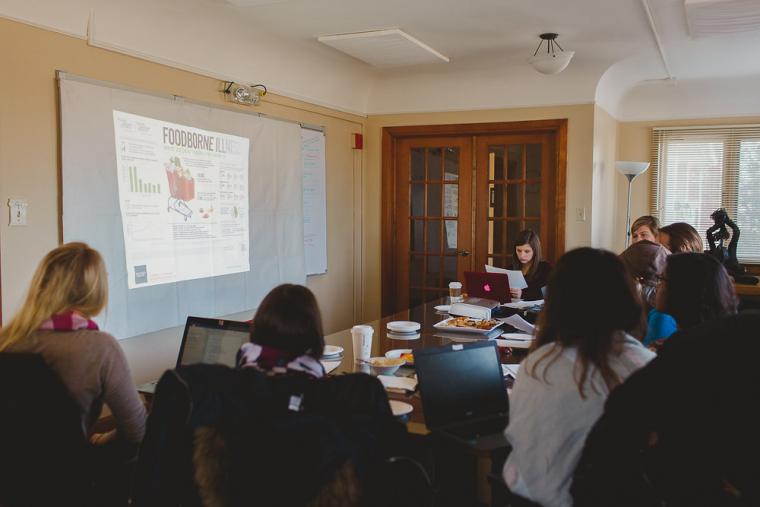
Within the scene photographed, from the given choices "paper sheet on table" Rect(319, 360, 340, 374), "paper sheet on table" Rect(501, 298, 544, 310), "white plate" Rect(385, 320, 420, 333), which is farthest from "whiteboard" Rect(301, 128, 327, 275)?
"paper sheet on table" Rect(319, 360, 340, 374)

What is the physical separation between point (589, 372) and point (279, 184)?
3.60 metres

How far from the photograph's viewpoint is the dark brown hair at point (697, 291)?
2242 millimetres

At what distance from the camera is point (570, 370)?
5.50 feet

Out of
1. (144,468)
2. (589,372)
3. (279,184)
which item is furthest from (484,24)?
(144,468)

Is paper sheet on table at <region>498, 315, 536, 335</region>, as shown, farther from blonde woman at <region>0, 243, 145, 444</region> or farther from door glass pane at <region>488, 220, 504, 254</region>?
door glass pane at <region>488, 220, 504, 254</region>

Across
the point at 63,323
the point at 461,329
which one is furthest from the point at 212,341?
the point at 461,329

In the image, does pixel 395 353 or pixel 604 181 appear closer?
pixel 395 353

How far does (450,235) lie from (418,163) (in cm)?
70

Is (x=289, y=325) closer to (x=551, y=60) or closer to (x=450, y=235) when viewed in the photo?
(x=551, y=60)

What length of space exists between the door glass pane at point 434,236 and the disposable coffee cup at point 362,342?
354 centimetres

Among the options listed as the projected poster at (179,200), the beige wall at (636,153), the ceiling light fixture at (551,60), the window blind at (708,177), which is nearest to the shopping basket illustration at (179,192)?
the projected poster at (179,200)

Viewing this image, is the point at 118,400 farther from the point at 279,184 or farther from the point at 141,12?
the point at 279,184

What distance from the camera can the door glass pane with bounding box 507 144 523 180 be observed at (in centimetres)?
582

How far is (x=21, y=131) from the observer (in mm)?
3150
